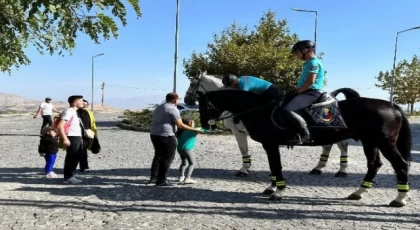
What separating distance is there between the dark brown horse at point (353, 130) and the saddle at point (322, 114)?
0.09m

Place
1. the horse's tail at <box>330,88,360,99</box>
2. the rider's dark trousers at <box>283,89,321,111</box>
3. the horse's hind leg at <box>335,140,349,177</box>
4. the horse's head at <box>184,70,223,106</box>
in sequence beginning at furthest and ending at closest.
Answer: the horse's hind leg at <box>335,140,349,177</box> < the horse's head at <box>184,70,223,106</box> < the horse's tail at <box>330,88,360,99</box> < the rider's dark trousers at <box>283,89,321,111</box>

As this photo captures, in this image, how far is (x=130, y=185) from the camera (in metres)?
8.18

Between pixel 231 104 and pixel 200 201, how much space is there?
73.1 inches

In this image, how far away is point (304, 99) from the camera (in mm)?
6691

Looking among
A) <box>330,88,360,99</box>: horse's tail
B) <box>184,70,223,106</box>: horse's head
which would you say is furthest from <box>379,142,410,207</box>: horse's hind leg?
<box>184,70,223,106</box>: horse's head

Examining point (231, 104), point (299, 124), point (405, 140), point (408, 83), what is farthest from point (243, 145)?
point (408, 83)

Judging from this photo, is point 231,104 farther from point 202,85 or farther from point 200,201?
point 200,201

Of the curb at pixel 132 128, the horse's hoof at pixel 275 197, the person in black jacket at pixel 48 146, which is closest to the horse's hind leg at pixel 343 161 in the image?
the horse's hoof at pixel 275 197

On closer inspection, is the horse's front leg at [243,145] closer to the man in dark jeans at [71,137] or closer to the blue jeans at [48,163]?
the man in dark jeans at [71,137]

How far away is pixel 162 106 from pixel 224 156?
505 centimetres

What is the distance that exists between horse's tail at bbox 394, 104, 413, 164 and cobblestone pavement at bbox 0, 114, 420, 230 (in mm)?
806

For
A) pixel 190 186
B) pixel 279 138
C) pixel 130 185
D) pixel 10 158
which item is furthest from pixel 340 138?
pixel 10 158

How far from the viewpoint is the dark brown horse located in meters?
6.70

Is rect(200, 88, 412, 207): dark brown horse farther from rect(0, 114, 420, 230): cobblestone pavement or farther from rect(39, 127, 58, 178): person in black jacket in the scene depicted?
rect(39, 127, 58, 178): person in black jacket
